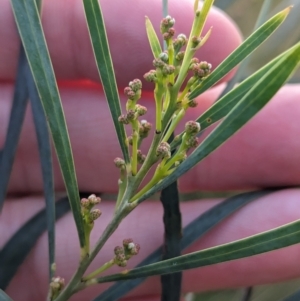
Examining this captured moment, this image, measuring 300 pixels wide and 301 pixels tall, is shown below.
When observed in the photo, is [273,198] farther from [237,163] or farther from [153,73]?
[153,73]

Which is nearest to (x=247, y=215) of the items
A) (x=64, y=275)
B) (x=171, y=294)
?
(x=171, y=294)

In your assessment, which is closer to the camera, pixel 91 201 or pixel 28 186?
pixel 91 201

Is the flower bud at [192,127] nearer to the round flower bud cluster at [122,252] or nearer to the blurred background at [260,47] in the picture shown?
the round flower bud cluster at [122,252]

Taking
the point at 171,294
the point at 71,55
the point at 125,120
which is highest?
the point at 71,55

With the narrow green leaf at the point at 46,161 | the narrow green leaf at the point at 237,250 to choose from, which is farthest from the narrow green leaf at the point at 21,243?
the narrow green leaf at the point at 237,250

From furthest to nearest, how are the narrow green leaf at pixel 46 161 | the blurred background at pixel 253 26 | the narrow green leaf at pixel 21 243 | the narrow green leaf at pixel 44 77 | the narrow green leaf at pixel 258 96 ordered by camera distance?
the blurred background at pixel 253 26, the narrow green leaf at pixel 21 243, the narrow green leaf at pixel 46 161, the narrow green leaf at pixel 44 77, the narrow green leaf at pixel 258 96

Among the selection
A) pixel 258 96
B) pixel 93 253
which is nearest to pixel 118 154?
pixel 93 253

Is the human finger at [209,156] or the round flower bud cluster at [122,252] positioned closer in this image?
the round flower bud cluster at [122,252]
